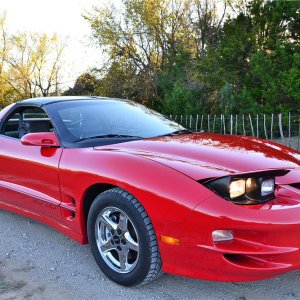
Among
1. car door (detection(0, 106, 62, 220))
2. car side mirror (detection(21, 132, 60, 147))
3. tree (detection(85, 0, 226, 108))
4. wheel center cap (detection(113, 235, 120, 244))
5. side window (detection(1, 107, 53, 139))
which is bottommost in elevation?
wheel center cap (detection(113, 235, 120, 244))

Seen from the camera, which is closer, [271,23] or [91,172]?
[91,172]

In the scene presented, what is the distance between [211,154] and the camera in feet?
9.09

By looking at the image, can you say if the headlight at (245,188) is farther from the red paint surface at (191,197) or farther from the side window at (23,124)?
the side window at (23,124)

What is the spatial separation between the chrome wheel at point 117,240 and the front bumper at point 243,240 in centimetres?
48

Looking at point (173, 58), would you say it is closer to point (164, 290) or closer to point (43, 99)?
point (43, 99)

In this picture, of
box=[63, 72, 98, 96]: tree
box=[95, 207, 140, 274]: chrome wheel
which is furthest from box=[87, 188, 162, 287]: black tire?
box=[63, 72, 98, 96]: tree

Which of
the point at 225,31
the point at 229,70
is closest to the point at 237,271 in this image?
the point at 229,70

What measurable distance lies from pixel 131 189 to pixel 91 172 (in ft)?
1.43

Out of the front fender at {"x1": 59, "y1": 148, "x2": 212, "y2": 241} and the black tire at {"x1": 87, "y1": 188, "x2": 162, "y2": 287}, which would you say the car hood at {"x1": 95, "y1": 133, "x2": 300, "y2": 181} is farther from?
the black tire at {"x1": 87, "y1": 188, "x2": 162, "y2": 287}

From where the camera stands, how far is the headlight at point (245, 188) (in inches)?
91.9

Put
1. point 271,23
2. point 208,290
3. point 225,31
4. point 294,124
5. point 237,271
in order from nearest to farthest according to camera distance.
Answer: point 237,271 < point 208,290 < point 294,124 < point 271,23 < point 225,31

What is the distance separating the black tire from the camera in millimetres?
2518

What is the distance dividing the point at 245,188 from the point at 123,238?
94 centimetres

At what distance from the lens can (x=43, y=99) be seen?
3922mm
